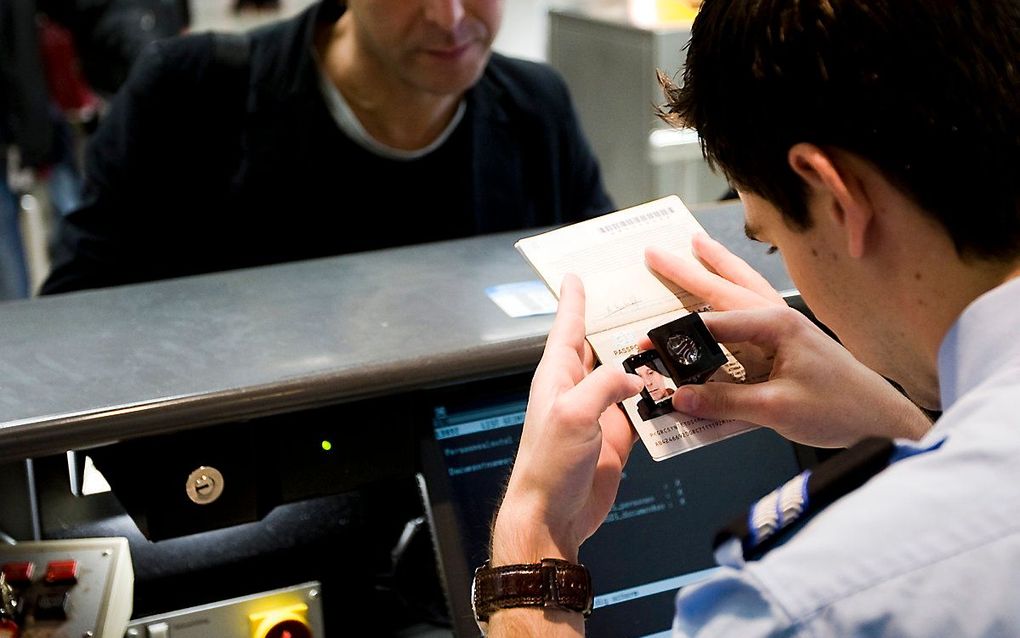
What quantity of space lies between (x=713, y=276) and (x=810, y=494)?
36 cm

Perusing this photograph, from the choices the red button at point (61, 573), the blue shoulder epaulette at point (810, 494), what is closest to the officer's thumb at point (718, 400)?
the blue shoulder epaulette at point (810, 494)

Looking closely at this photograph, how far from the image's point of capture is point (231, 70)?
166 cm

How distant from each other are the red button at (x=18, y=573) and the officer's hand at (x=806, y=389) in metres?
0.64

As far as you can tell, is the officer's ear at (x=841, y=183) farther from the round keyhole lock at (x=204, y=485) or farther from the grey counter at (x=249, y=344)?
the round keyhole lock at (x=204, y=485)

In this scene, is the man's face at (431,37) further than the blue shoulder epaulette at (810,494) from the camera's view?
Yes

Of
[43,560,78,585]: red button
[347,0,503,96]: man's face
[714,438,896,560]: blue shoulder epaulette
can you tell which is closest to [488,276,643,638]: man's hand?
[714,438,896,560]: blue shoulder epaulette

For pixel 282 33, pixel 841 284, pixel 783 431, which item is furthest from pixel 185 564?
pixel 282 33

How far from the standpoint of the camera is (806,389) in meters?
0.96

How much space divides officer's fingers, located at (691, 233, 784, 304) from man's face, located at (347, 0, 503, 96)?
72 cm

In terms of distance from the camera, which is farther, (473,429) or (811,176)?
(473,429)

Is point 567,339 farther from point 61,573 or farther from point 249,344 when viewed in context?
point 61,573

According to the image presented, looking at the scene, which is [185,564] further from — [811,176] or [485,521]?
[811,176]

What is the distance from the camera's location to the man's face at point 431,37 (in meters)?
1.58

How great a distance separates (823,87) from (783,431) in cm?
35
